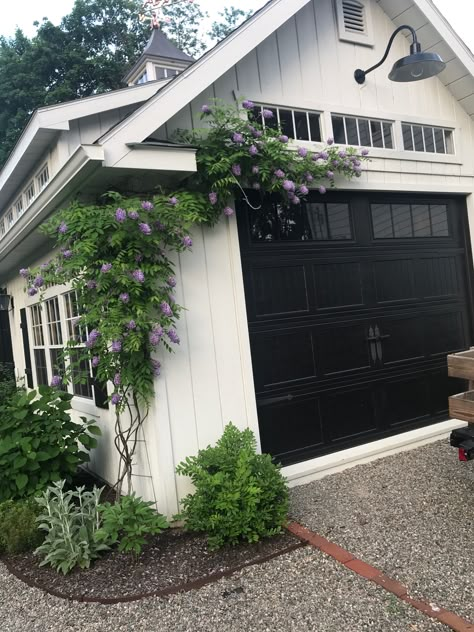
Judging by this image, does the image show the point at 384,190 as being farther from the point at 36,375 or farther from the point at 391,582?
the point at 36,375

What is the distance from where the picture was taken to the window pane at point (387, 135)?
5.56 m

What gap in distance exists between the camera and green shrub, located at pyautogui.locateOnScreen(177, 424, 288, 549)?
3.50m

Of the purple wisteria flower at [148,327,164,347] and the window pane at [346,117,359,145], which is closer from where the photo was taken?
Result: the purple wisteria flower at [148,327,164,347]

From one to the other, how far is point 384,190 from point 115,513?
4141 mm

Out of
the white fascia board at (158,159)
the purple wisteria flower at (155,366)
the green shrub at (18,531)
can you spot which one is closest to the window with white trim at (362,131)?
the white fascia board at (158,159)

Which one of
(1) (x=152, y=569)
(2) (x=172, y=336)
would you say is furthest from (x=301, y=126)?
(1) (x=152, y=569)

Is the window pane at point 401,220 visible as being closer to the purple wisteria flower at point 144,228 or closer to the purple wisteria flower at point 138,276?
the purple wisteria flower at point 144,228

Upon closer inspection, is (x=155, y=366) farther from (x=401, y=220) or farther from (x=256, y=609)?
(x=401, y=220)

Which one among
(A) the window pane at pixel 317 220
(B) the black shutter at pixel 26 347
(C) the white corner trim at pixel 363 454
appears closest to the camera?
(C) the white corner trim at pixel 363 454

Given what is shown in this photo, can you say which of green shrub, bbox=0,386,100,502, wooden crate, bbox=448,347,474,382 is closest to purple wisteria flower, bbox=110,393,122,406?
green shrub, bbox=0,386,100,502

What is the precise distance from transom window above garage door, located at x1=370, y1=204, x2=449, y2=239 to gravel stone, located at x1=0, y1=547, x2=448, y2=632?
3.54 m

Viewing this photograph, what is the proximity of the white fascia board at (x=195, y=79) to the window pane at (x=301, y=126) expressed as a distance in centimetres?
91

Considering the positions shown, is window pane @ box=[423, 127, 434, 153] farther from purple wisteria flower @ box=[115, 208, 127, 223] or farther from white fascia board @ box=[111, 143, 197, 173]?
purple wisteria flower @ box=[115, 208, 127, 223]

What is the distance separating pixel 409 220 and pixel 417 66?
1.75 metres
